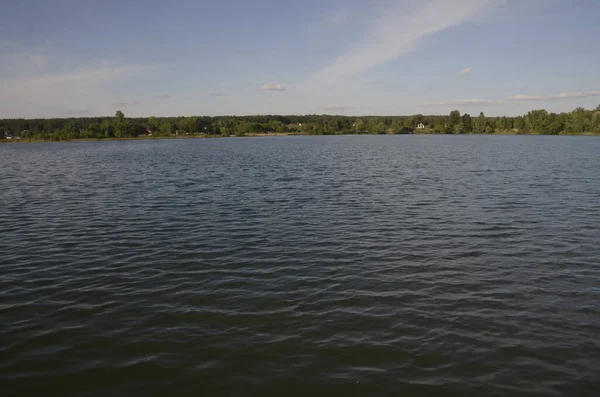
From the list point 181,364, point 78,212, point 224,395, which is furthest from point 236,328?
point 78,212

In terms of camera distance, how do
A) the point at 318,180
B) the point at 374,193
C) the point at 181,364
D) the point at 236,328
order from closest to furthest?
the point at 181,364 → the point at 236,328 → the point at 374,193 → the point at 318,180

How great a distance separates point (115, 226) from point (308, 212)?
429 inches

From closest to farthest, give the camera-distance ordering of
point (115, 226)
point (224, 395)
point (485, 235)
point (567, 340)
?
point (224, 395)
point (567, 340)
point (485, 235)
point (115, 226)

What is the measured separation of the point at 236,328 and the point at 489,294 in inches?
308

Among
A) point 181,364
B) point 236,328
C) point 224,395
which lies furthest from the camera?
point 236,328

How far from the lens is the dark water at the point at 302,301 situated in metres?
9.27

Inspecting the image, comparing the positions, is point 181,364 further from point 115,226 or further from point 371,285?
point 115,226

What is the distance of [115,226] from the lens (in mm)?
22859

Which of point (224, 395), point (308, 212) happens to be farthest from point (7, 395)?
point (308, 212)

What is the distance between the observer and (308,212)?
85.2 ft

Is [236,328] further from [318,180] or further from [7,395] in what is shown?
[318,180]

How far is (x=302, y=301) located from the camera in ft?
42.2

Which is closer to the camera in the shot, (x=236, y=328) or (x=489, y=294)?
(x=236, y=328)

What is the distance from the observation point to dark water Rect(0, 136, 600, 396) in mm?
9273
